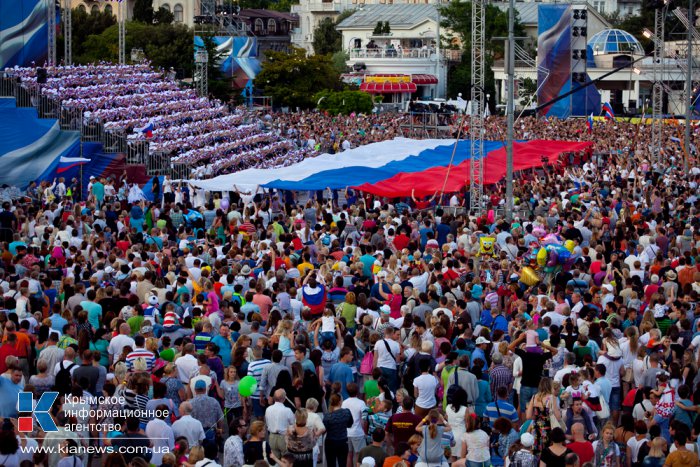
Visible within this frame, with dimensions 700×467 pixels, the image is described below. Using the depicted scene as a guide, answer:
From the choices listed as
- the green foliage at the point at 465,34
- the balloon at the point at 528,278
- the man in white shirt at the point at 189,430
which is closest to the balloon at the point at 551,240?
the balloon at the point at 528,278

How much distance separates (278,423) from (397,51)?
82.4 m

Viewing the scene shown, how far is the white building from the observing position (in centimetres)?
8606

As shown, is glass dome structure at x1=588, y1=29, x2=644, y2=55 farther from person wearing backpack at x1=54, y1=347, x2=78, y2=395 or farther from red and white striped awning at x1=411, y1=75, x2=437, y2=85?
person wearing backpack at x1=54, y1=347, x2=78, y2=395

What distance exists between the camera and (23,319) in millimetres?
14438

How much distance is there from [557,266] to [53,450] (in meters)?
10.3

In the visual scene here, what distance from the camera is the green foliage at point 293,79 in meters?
66.3

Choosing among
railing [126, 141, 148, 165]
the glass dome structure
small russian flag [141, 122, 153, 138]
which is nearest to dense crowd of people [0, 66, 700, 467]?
railing [126, 141, 148, 165]

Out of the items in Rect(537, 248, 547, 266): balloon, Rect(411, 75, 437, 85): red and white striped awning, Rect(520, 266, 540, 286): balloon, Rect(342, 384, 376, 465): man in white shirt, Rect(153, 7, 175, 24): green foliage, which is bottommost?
Rect(342, 384, 376, 465): man in white shirt

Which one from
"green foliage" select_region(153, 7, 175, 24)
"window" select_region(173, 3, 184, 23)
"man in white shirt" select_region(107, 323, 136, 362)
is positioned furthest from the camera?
"window" select_region(173, 3, 184, 23)

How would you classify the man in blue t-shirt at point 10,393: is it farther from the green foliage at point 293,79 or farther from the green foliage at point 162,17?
the green foliage at point 162,17

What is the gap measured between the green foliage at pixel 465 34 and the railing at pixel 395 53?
1.94 m

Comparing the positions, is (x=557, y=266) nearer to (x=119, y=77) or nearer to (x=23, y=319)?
(x=23, y=319)

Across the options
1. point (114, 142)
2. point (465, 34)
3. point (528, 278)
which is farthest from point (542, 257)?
point (465, 34)

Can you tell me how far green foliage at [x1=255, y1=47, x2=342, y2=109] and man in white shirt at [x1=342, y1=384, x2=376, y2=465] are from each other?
54.6 meters
